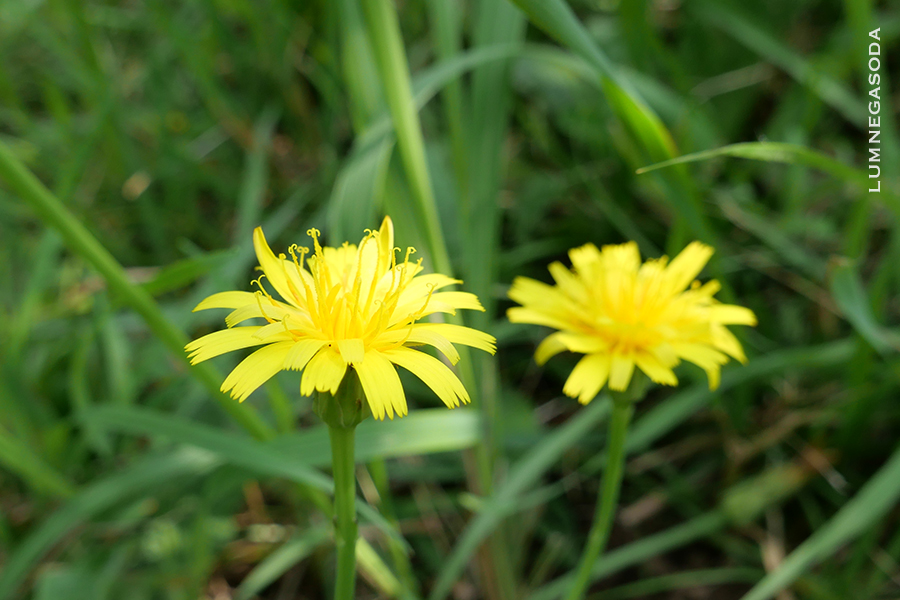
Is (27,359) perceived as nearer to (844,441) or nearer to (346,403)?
(346,403)

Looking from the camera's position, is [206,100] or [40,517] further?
[206,100]

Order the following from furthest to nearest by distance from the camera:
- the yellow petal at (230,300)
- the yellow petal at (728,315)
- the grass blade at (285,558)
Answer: the grass blade at (285,558)
the yellow petal at (728,315)
the yellow petal at (230,300)

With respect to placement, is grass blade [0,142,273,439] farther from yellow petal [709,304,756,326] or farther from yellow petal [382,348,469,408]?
yellow petal [709,304,756,326]

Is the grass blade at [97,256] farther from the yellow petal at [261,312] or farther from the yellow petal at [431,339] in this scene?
the yellow petal at [431,339]

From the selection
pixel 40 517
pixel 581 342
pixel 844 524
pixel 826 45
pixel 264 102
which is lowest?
pixel 844 524

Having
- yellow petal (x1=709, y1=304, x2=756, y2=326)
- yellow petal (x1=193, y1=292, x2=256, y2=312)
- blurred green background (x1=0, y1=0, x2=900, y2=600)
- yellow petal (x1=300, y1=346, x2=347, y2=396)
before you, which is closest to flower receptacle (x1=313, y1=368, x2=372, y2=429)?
yellow petal (x1=300, y1=346, x2=347, y2=396)

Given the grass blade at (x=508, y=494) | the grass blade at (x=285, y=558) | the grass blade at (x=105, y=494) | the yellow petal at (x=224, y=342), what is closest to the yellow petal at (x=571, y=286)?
the grass blade at (x=508, y=494)

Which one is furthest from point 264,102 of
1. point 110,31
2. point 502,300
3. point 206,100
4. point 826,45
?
point 826,45

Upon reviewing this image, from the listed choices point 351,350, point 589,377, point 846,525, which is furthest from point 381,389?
point 846,525

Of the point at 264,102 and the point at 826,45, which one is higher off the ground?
the point at 264,102

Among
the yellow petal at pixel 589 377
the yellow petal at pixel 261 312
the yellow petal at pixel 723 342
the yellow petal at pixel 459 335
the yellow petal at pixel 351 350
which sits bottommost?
the yellow petal at pixel 723 342
